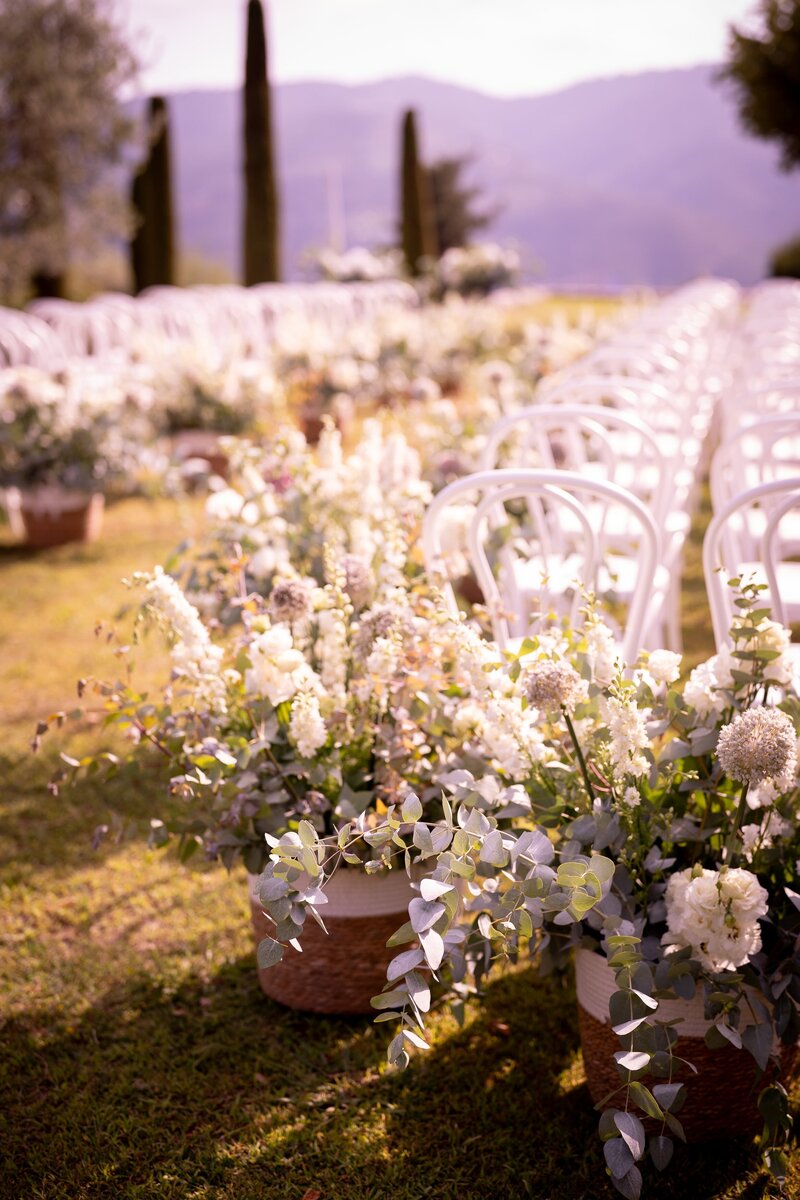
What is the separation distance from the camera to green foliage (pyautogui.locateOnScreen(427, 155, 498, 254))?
1233 inches

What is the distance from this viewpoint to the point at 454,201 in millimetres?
32438

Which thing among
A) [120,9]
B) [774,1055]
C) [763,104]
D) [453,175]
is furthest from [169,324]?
[453,175]

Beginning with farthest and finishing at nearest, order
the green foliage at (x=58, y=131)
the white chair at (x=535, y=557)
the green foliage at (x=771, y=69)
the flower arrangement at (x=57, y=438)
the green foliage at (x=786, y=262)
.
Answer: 1. the green foliage at (x=786, y=262)
2. the green foliage at (x=771, y=69)
3. the green foliage at (x=58, y=131)
4. the flower arrangement at (x=57, y=438)
5. the white chair at (x=535, y=557)

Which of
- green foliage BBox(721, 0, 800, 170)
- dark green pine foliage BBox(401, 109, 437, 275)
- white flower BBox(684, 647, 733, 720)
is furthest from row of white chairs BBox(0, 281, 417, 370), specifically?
green foliage BBox(721, 0, 800, 170)

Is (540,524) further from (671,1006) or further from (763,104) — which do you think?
(763,104)

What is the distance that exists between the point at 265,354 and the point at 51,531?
351 cm

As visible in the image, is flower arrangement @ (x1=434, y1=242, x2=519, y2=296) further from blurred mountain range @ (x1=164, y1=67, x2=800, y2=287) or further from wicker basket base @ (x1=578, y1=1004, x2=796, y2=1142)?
blurred mountain range @ (x1=164, y1=67, x2=800, y2=287)

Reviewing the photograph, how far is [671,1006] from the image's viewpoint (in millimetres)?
1683

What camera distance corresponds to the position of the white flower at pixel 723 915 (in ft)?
4.80

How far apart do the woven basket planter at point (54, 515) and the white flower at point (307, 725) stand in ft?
14.8

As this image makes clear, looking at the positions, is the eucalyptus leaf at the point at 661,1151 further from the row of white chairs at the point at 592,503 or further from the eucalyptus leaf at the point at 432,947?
the row of white chairs at the point at 592,503

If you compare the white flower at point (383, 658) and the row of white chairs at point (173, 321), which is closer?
the white flower at point (383, 658)

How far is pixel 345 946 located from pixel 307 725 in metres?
0.61

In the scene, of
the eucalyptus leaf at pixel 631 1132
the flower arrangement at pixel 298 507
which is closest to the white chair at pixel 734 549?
the flower arrangement at pixel 298 507
